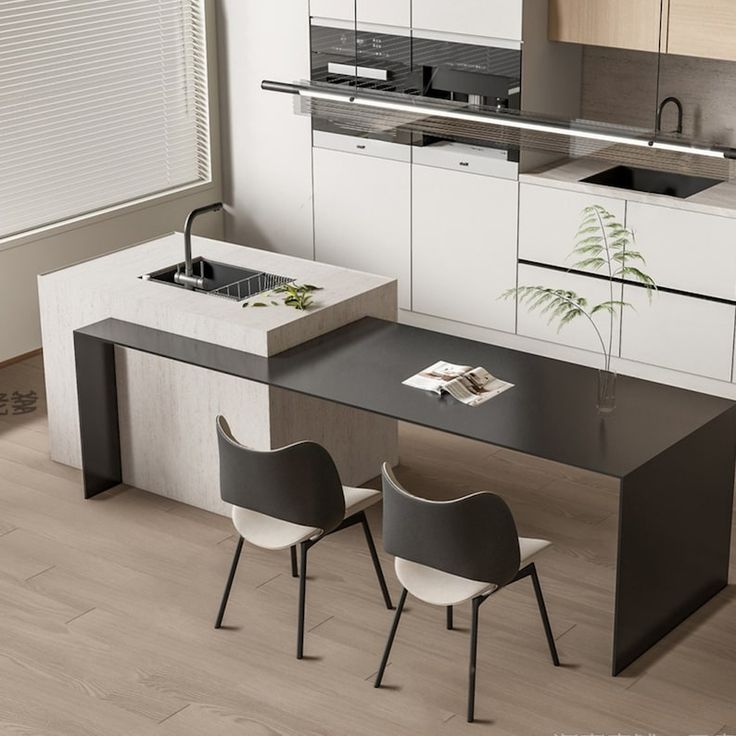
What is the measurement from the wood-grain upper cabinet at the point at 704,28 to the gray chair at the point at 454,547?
9.02 ft

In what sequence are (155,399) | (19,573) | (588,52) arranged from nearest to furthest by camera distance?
1. (19,573)
2. (155,399)
3. (588,52)

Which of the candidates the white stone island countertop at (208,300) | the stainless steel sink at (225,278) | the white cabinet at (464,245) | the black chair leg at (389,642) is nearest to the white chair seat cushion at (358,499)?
the black chair leg at (389,642)

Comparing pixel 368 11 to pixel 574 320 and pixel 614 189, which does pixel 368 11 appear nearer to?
pixel 614 189

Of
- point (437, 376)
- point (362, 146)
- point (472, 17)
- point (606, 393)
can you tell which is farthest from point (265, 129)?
point (606, 393)

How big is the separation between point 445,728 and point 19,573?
180 cm

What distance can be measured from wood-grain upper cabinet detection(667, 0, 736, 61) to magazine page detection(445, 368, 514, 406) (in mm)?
2043

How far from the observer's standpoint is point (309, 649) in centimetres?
449

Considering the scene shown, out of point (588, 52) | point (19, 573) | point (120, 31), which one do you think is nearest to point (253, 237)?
point (120, 31)

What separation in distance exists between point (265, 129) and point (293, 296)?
97.3 inches

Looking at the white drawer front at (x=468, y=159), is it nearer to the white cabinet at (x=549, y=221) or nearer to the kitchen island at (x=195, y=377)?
the white cabinet at (x=549, y=221)

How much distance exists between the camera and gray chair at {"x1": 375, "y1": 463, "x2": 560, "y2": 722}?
394 cm

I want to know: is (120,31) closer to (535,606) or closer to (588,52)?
(588,52)

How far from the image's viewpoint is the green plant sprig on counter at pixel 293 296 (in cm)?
524

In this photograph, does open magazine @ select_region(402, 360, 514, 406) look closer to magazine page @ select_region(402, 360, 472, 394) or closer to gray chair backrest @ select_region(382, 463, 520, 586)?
magazine page @ select_region(402, 360, 472, 394)
